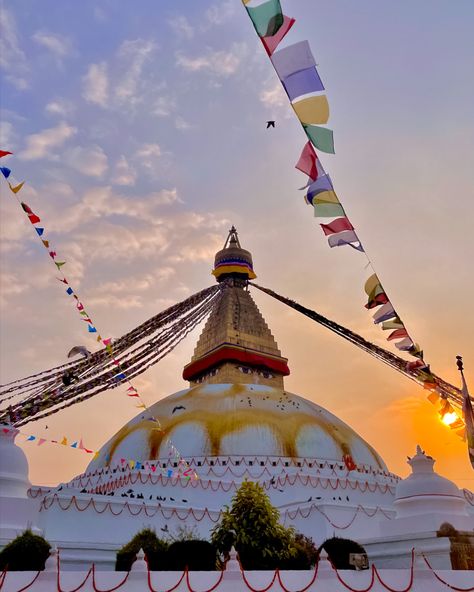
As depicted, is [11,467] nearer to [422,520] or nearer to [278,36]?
[422,520]

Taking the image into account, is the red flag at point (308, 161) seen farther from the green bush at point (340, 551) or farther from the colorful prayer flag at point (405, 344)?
the green bush at point (340, 551)

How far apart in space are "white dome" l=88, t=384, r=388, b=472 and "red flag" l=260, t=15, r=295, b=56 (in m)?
15.5

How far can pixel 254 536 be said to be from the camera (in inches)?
367

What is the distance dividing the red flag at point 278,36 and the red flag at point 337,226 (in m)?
3.18

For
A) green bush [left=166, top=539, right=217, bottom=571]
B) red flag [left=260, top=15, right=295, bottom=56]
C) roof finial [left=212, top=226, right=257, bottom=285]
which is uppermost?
roof finial [left=212, top=226, right=257, bottom=285]

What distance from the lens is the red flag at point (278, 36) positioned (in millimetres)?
5828

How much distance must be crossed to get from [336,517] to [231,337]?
13887 millimetres

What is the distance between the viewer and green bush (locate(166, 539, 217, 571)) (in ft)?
28.6

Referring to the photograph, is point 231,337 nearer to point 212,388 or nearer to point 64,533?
point 212,388

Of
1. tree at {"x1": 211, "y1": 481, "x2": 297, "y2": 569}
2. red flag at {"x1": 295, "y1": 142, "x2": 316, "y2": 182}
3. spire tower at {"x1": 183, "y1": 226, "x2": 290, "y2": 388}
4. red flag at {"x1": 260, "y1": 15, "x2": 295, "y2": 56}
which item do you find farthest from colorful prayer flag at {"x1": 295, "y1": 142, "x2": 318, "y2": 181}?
spire tower at {"x1": 183, "y1": 226, "x2": 290, "y2": 388}

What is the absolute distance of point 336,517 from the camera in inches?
588

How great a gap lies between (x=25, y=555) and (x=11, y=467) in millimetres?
3476

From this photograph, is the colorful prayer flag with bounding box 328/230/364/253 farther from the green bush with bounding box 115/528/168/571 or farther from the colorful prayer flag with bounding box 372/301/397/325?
the green bush with bounding box 115/528/168/571

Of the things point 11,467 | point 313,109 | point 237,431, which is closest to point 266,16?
point 313,109
